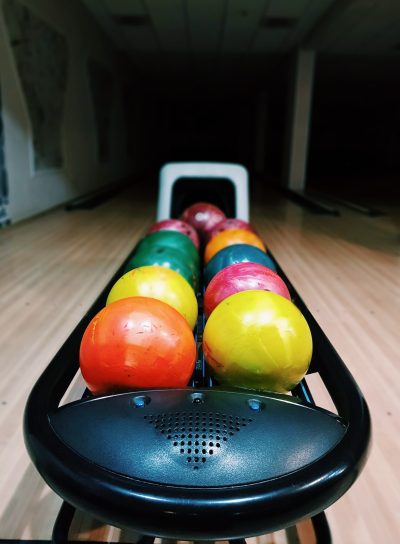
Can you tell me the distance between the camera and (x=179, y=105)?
48.5 ft

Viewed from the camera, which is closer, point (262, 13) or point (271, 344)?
point (271, 344)

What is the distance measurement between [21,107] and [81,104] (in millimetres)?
1795

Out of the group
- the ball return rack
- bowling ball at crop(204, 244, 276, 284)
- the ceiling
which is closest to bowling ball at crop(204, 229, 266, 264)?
bowling ball at crop(204, 244, 276, 284)

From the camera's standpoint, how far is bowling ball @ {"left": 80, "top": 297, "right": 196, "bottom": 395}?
801mm

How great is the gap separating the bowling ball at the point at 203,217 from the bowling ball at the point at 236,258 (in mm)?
708

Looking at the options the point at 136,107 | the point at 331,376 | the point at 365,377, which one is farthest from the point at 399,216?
the point at 136,107

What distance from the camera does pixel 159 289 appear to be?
42.6 inches

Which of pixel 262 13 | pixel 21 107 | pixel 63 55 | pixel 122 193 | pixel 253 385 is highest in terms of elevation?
pixel 262 13

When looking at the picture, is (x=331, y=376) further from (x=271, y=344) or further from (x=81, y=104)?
(x=81, y=104)

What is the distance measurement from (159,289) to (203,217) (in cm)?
114

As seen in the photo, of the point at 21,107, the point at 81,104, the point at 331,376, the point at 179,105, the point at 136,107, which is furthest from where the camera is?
the point at 179,105

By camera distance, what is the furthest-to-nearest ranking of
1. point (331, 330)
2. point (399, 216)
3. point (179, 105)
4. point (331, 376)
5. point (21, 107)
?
point (179, 105)
point (399, 216)
point (21, 107)
point (331, 330)
point (331, 376)

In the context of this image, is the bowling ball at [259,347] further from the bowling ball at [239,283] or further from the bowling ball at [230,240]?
the bowling ball at [230,240]

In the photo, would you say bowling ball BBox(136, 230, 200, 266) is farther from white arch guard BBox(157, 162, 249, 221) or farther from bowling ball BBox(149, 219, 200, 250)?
white arch guard BBox(157, 162, 249, 221)
